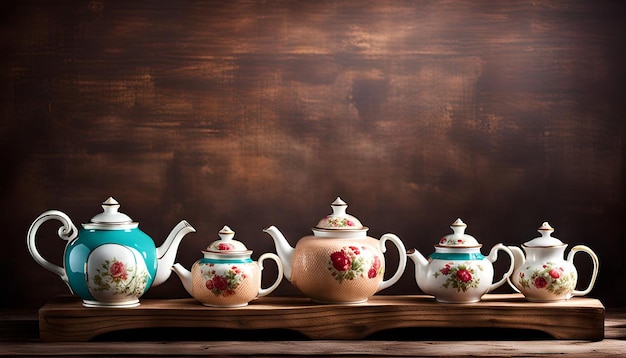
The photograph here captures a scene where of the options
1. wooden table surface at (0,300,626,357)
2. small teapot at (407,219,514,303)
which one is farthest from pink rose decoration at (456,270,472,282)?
wooden table surface at (0,300,626,357)

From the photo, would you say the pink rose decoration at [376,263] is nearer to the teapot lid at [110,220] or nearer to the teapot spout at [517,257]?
the teapot spout at [517,257]

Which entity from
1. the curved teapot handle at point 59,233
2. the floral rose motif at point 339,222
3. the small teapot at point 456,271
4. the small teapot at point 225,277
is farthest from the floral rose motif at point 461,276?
the curved teapot handle at point 59,233

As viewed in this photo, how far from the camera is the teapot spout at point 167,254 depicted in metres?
1.66

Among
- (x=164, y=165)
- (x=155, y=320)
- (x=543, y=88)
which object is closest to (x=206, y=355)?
(x=155, y=320)

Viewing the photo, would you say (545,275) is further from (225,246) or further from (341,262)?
(225,246)

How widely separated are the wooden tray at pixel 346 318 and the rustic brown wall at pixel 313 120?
30cm

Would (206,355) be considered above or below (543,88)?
below

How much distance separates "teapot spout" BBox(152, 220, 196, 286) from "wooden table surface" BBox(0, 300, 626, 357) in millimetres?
112

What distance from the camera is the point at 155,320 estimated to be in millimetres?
1573

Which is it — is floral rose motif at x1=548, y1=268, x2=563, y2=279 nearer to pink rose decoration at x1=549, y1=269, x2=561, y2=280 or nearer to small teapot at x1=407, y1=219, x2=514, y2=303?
pink rose decoration at x1=549, y1=269, x2=561, y2=280

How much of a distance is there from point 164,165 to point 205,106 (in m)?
0.16

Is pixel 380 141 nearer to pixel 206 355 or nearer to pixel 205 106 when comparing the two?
pixel 205 106

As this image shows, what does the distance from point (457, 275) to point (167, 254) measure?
577 mm

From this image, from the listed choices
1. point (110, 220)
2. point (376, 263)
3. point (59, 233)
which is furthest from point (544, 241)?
→ point (59, 233)
